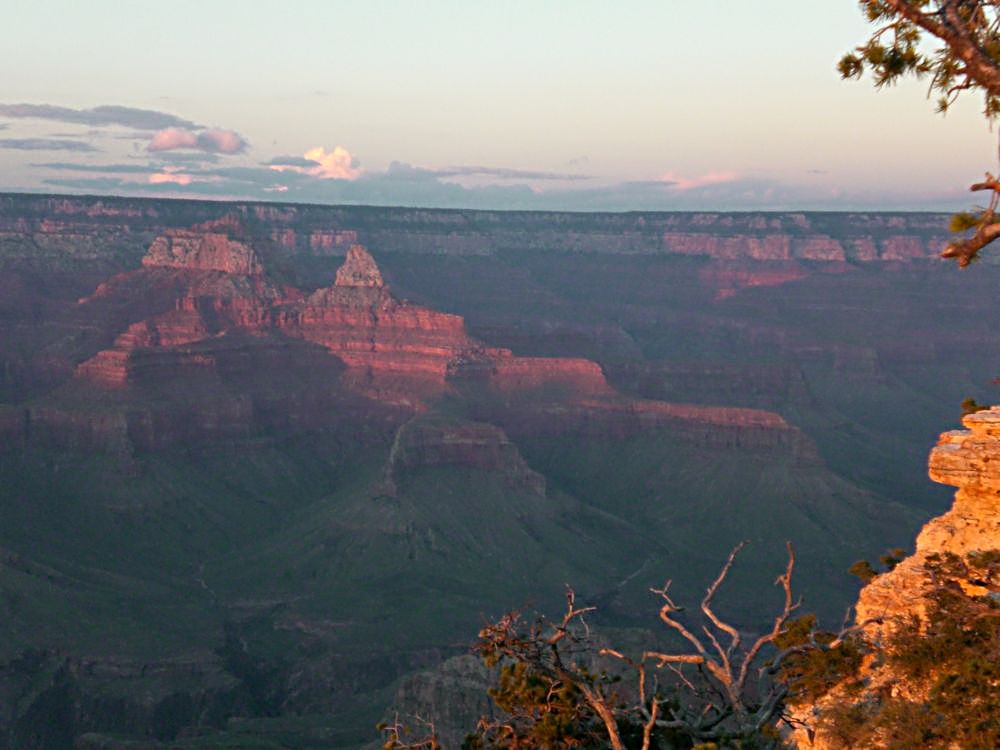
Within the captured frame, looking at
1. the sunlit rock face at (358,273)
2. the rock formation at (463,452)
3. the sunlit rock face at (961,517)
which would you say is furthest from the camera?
the sunlit rock face at (358,273)

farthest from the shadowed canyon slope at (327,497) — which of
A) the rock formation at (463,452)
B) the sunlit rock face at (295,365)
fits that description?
the sunlit rock face at (295,365)

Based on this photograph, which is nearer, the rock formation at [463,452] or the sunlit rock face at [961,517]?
the sunlit rock face at [961,517]

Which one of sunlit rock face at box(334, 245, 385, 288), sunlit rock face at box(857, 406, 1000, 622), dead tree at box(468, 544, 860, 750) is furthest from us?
sunlit rock face at box(334, 245, 385, 288)

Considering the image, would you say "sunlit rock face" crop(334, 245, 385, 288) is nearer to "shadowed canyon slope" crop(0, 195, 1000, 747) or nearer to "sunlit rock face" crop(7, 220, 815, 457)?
"sunlit rock face" crop(7, 220, 815, 457)

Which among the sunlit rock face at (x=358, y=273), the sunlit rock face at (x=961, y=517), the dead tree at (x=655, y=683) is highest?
the sunlit rock face at (x=961, y=517)

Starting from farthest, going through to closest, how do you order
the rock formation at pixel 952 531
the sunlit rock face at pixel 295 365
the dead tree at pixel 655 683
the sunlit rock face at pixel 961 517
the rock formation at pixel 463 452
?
1. the sunlit rock face at pixel 295 365
2. the rock formation at pixel 463 452
3. the sunlit rock face at pixel 961 517
4. the rock formation at pixel 952 531
5. the dead tree at pixel 655 683

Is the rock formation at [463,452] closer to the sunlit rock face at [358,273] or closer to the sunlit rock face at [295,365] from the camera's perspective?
the sunlit rock face at [295,365]

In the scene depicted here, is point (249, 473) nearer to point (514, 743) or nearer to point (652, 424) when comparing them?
point (652, 424)

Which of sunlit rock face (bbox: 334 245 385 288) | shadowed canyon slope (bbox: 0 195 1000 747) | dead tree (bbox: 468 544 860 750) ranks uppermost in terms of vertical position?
dead tree (bbox: 468 544 860 750)

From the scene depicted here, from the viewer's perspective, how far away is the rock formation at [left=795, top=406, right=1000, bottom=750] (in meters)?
26.1

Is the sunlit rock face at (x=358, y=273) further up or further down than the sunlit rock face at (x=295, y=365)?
further up

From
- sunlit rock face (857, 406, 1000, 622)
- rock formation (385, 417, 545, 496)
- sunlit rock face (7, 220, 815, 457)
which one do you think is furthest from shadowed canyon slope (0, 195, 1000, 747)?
sunlit rock face (857, 406, 1000, 622)

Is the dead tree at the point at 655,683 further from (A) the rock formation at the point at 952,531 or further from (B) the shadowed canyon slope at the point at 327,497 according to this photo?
(B) the shadowed canyon slope at the point at 327,497

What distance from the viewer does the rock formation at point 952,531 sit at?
26078mm
